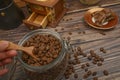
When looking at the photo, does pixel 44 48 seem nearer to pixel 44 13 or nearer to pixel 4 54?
pixel 4 54

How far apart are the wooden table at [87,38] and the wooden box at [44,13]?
0.12ft

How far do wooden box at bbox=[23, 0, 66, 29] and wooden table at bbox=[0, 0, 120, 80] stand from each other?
0.04 meters

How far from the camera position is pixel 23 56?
0.73m

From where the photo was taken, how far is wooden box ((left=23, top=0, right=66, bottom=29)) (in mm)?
938

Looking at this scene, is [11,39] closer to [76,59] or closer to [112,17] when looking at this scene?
[76,59]

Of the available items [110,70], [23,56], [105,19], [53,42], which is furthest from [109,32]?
[23,56]

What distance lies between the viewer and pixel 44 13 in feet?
3.21

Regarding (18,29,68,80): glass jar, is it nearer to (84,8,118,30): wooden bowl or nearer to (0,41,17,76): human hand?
(0,41,17,76): human hand

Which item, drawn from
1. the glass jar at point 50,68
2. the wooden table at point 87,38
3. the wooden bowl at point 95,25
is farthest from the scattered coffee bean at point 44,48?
the wooden bowl at point 95,25

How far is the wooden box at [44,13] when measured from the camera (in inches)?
36.9

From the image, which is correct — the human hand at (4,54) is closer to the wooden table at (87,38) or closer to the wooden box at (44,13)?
the wooden table at (87,38)

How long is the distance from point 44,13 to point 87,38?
23 cm

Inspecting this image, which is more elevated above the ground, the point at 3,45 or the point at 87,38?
the point at 3,45

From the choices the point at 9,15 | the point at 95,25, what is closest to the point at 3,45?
the point at 9,15
